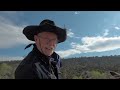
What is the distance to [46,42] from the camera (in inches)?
84.3

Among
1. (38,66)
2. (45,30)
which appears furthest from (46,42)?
(38,66)

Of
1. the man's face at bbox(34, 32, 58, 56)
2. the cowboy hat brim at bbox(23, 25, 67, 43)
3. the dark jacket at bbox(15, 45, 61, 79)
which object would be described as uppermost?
the cowboy hat brim at bbox(23, 25, 67, 43)

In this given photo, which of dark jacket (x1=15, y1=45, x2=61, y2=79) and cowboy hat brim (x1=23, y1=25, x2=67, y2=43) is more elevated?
cowboy hat brim (x1=23, y1=25, x2=67, y2=43)

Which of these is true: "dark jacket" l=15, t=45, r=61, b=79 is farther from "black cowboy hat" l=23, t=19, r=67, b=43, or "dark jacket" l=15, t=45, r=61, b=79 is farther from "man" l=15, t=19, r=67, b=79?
"black cowboy hat" l=23, t=19, r=67, b=43

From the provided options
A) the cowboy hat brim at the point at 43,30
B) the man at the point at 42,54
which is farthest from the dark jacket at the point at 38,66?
the cowboy hat brim at the point at 43,30

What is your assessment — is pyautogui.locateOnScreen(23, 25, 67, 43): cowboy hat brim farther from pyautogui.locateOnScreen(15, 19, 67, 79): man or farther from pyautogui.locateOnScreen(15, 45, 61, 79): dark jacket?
pyautogui.locateOnScreen(15, 45, 61, 79): dark jacket

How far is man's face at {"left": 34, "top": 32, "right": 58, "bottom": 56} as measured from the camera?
2.10 meters

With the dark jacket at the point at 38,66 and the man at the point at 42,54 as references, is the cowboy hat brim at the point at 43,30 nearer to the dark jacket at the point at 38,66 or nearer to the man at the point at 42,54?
the man at the point at 42,54

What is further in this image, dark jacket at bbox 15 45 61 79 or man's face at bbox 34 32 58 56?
man's face at bbox 34 32 58 56

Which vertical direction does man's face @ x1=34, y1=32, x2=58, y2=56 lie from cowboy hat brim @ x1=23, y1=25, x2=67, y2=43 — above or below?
below

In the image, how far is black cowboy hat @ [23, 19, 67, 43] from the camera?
2070mm

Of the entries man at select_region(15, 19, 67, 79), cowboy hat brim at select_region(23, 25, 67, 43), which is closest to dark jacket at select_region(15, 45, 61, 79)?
man at select_region(15, 19, 67, 79)

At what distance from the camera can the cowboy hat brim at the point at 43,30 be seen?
2076 millimetres

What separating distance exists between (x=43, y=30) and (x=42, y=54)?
0.20 metres
